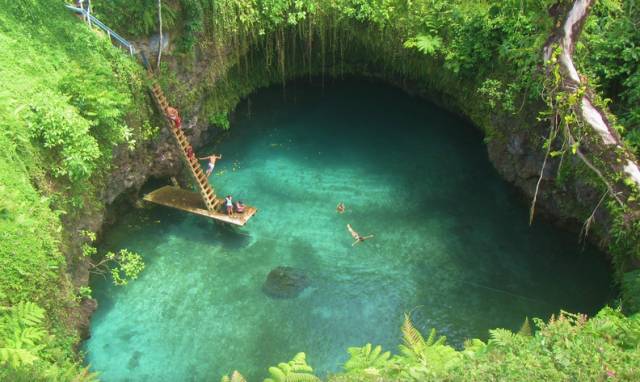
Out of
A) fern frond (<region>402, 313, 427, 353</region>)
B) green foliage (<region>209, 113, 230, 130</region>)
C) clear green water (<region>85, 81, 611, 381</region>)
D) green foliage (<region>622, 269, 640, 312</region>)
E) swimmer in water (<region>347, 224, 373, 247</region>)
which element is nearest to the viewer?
fern frond (<region>402, 313, 427, 353</region>)

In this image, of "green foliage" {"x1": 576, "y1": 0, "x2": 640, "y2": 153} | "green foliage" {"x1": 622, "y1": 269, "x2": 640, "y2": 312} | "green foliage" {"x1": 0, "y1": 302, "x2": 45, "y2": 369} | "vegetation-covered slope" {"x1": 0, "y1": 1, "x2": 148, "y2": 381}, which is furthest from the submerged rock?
"green foliage" {"x1": 576, "y1": 0, "x2": 640, "y2": 153}

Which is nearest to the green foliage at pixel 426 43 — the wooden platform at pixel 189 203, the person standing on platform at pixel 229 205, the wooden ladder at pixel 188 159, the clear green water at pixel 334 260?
the clear green water at pixel 334 260

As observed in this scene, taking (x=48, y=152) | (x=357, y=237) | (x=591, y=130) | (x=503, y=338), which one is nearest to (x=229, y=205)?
(x=357, y=237)

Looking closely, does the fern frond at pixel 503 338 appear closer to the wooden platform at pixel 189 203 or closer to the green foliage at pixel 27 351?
the green foliage at pixel 27 351

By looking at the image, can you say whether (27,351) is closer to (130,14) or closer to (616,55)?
(130,14)

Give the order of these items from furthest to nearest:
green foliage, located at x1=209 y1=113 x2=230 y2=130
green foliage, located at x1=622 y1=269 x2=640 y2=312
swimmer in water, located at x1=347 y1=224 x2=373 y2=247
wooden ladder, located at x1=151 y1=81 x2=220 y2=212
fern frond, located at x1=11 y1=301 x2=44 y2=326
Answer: green foliage, located at x1=209 y1=113 x2=230 y2=130 < wooden ladder, located at x1=151 y1=81 x2=220 y2=212 < swimmer in water, located at x1=347 y1=224 x2=373 y2=247 < green foliage, located at x1=622 y1=269 x2=640 y2=312 < fern frond, located at x1=11 y1=301 x2=44 y2=326

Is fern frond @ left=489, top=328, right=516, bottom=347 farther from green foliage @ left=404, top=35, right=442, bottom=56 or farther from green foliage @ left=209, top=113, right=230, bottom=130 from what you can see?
green foliage @ left=209, top=113, right=230, bottom=130
